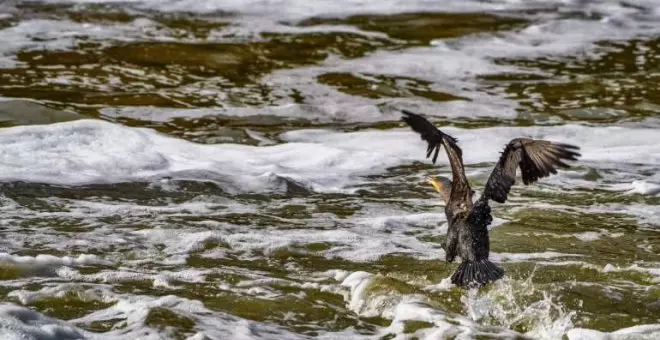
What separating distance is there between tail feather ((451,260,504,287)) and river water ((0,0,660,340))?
0.14m

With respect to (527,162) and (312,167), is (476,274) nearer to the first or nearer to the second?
(527,162)

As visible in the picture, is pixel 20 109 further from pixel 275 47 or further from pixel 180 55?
pixel 275 47

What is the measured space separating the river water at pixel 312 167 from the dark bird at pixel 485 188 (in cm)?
17

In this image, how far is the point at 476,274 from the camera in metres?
5.63

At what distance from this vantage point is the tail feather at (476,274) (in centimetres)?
559

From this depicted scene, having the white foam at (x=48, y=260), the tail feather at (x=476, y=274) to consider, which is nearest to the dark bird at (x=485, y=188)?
the tail feather at (x=476, y=274)

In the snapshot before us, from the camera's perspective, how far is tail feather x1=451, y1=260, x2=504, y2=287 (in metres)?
5.59

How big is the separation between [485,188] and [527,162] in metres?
0.26

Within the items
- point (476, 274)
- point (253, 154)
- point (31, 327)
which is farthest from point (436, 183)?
point (253, 154)

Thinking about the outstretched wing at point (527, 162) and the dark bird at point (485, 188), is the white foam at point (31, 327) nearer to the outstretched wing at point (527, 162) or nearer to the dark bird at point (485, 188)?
the dark bird at point (485, 188)

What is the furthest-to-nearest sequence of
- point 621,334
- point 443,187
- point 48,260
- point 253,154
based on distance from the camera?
point 253,154, point 443,187, point 48,260, point 621,334

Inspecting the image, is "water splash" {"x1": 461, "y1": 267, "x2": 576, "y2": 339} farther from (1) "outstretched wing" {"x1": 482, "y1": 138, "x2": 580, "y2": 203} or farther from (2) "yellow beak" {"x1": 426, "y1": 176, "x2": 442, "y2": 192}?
(2) "yellow beak" {"x1": 426, "y1": 176, "x2": 442, "y2": 192}

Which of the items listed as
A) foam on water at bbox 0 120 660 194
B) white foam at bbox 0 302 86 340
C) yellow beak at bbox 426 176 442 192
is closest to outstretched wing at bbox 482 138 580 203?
yellow beak at bbox 426 176 442 192

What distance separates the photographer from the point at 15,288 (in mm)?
5629
